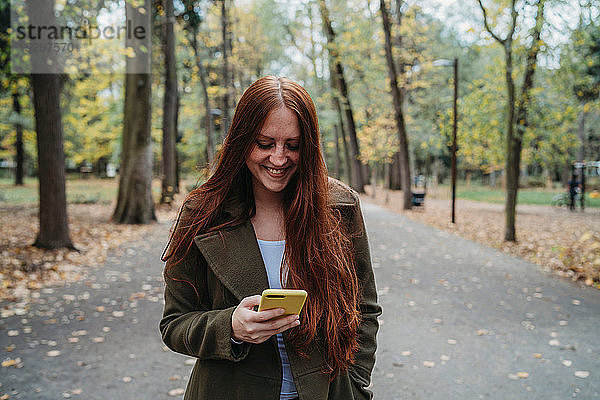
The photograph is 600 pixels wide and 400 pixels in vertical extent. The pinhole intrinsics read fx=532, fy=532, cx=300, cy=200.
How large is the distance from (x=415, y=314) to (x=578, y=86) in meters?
11.5

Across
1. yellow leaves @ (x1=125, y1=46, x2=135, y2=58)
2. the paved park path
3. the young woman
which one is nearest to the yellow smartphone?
the young woman

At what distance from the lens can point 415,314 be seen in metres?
7.50

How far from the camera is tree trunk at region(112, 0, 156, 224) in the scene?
643 inches

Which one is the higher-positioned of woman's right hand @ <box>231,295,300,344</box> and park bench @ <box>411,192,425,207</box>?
woman's right hand @ <box>231,295,300,344</box>

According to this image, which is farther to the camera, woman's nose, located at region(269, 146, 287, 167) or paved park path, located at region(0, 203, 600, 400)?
Result: paved park path, located at region(0, 203, 600, 400)

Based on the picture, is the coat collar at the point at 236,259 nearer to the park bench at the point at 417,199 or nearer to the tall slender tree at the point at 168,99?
the tall slender tree at the point at 168,99

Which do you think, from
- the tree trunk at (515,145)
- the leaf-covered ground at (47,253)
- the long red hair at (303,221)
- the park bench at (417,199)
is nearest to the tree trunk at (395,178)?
the park bench at (417,199)

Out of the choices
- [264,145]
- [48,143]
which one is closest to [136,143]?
[48,143]

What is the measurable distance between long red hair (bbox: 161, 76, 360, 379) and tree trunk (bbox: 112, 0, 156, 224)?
15269 millimetres

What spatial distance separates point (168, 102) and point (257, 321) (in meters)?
21.9

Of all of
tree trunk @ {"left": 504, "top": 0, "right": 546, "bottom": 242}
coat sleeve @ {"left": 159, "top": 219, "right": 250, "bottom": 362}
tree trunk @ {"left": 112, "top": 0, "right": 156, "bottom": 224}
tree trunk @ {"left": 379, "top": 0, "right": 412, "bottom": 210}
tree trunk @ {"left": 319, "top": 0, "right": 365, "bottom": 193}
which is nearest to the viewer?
coat sleeve @ {"left": 159, "top": 219, "right": 250, "bottom": 362}

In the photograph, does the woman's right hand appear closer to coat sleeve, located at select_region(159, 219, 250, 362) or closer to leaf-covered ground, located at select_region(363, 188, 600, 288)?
coat sleeve, located at select_region(159, 219, 250, 362)

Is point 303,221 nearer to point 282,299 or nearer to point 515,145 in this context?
point 282,299

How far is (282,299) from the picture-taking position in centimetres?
157
